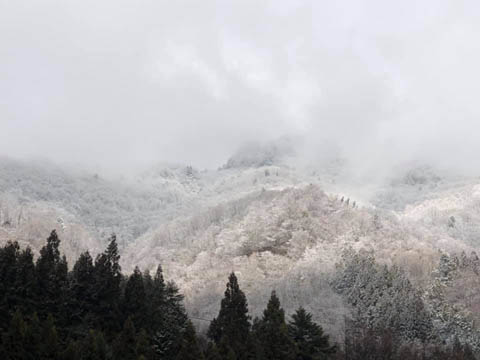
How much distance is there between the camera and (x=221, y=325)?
7012cm

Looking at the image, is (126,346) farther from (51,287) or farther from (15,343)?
(51,287)

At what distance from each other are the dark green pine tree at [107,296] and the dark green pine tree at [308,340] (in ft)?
75.7

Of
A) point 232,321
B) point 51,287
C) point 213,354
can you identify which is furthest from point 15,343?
point 232,321

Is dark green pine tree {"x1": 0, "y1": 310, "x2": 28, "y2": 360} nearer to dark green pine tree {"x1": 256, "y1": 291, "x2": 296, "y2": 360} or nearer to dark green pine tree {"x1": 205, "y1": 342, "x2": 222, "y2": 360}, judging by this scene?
dark green pine tree {"x1": 205, "y1": 342, "x2": 222, "y2": 360}

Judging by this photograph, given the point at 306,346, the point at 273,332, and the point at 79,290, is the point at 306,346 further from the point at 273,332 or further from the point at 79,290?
the point at 79,290

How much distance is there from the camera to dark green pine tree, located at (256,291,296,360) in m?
59.7

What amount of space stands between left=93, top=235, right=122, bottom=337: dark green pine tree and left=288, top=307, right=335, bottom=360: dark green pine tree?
23.1 m

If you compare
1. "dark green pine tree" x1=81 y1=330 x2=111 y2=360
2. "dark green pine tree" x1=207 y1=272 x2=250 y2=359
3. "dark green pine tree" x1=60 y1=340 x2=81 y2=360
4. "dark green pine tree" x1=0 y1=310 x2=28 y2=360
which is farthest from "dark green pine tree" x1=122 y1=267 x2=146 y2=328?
"dark green pine tree" x1=0 y1=310 x2=28 y2=360

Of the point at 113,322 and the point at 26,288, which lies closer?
the point at 26,288

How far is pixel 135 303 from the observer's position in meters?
74.6

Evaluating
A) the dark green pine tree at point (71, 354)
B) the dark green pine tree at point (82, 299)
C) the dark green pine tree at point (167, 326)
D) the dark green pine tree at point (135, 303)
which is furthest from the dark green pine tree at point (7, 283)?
the dark green pine tree at point (167, 326)

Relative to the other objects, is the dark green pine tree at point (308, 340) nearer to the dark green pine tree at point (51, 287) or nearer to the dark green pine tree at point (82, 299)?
the dark green pine tree at point (82, 299)

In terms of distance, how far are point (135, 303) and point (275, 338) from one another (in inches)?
824

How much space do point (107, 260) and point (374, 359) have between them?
57.2m
